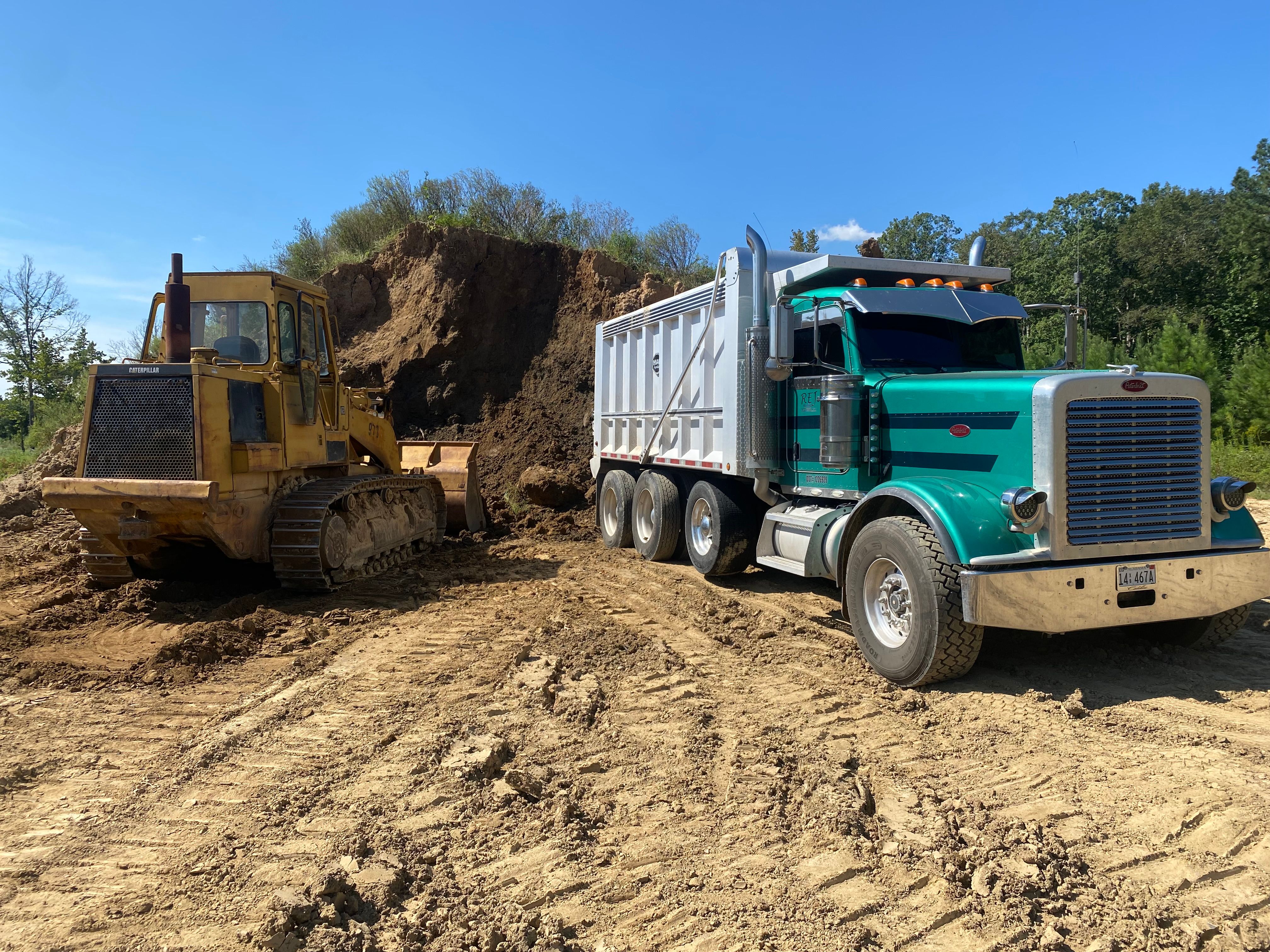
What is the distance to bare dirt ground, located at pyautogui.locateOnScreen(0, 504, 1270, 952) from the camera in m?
2.93

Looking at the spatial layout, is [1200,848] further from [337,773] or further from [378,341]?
[378,341]

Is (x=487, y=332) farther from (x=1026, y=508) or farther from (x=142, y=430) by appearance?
(x=1026, y=508)

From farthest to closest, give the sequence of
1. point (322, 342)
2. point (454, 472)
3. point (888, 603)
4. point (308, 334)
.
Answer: point (454, 472)
point (322, 342)
point (308, 334)
point (888, 603)

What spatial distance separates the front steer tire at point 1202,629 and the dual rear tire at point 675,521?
3.84 m

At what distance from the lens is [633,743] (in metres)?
4.55

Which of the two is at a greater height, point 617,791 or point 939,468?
point 939,468

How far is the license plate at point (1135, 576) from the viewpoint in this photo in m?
5.13

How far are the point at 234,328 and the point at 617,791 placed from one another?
6.81 meters

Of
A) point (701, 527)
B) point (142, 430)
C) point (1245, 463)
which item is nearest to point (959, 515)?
point (701, 527)

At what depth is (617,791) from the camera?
155 inches

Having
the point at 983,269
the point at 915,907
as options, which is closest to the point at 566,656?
the point at 915,907

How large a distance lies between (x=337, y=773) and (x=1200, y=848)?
12.7 feet

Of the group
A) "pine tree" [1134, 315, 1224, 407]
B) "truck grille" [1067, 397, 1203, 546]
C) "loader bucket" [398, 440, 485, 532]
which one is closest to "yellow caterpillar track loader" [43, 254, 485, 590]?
"loader bucket" [398, 440, 485, 532]

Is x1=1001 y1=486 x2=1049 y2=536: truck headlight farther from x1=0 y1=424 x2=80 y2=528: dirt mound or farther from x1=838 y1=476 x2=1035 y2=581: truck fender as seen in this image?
x1=0 y1=424 x2=80 y2=528: dirt mound
